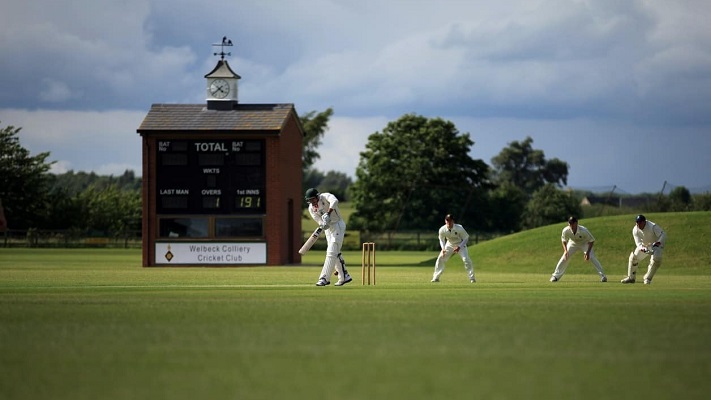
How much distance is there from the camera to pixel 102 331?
523 inches

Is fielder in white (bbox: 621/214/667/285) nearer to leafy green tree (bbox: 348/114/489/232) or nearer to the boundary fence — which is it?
the boundary fence

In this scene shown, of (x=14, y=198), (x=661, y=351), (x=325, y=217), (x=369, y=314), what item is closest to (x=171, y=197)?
(x=325, y=217)

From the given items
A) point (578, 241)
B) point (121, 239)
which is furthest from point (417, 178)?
point (578, 241)

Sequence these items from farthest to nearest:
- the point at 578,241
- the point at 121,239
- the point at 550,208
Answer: the point at 550,208 → the point at 121,239 → the point at 578,241

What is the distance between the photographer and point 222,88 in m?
53.1

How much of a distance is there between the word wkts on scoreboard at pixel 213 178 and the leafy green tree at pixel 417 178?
4642 cm

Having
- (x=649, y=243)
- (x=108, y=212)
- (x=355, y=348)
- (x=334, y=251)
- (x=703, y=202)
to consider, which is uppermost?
(x=108, y=212)

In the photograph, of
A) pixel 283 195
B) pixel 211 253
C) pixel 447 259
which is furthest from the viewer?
pixel 283 195

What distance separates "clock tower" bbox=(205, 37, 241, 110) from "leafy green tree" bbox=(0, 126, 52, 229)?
42.2 meters

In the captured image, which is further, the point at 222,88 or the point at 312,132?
the point at 312,132

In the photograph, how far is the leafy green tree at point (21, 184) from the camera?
9144cm

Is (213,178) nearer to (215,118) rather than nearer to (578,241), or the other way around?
(215,118)

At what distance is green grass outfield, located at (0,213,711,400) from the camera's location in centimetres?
897

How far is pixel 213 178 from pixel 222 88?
6.36 m
